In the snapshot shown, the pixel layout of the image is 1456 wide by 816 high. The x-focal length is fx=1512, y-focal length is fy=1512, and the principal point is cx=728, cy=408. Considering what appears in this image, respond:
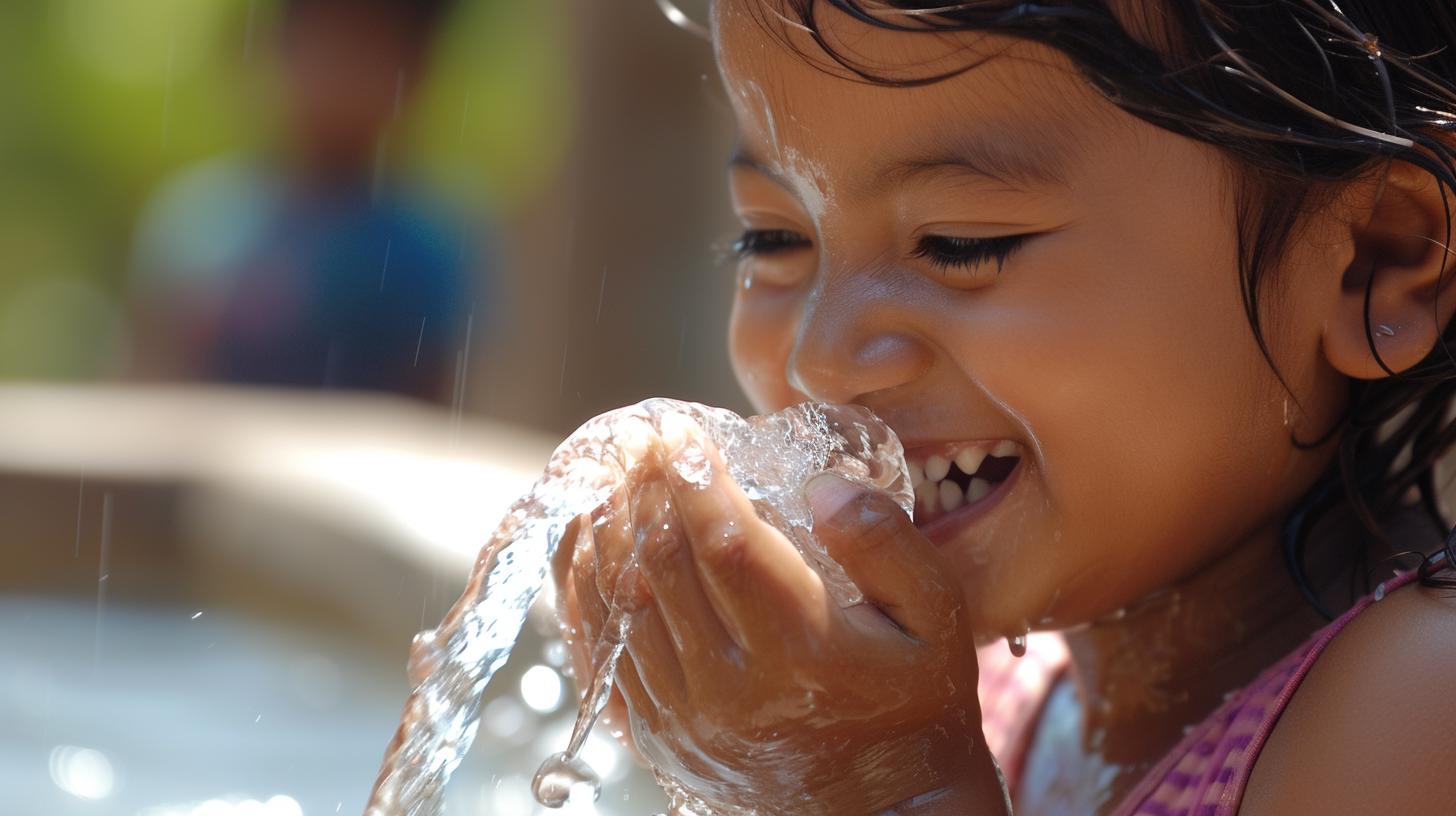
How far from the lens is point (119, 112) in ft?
48.5

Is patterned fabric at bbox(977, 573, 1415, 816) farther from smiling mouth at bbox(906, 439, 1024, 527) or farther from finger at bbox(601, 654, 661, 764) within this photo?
finger at bbox(601, 654, 661, 764)

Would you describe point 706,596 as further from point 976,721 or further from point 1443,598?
point 1443,598

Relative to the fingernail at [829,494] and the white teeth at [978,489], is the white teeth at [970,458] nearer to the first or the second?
the white teeth at [978,489]

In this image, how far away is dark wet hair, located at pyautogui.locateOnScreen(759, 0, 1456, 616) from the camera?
5.00 ft

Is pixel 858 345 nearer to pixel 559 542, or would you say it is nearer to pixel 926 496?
pixel 926 496

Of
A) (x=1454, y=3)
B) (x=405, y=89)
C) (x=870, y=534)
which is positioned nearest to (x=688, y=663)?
(x=870, y=534)

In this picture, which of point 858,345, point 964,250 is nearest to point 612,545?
point 858,345

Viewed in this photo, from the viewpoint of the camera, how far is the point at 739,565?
1.46 meters

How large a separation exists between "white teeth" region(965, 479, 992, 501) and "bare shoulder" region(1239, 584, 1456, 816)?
401 millimetres

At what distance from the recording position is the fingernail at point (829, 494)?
1.57 metres

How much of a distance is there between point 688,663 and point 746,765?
4.8 inches

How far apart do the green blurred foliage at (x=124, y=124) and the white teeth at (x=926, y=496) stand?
35.7 ft

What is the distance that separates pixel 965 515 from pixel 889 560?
0.62 feet

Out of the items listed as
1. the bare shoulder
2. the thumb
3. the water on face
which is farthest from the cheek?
the bare shoulder
